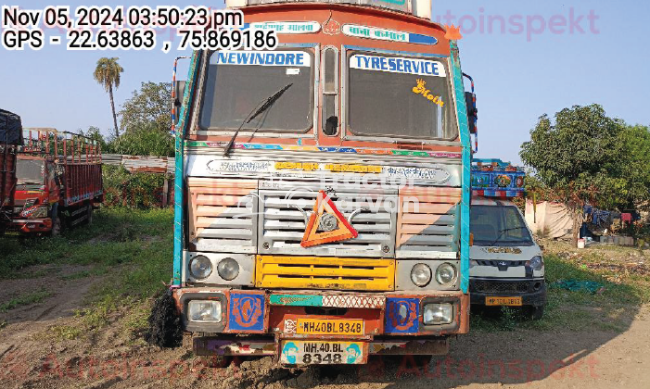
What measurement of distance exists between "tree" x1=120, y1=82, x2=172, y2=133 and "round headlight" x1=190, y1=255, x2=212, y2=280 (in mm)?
37178

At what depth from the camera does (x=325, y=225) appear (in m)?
4.19

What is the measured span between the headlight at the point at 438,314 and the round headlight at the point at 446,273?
0.20 m

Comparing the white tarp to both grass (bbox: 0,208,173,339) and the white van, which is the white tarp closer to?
grass (bbox: 0,208,173,339)

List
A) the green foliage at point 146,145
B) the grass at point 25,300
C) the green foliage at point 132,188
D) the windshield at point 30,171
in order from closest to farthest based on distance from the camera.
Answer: the grass at point 25,300, the windshield at point 30,171, the green foliage at point 132,188, the green foliage at point 146,145

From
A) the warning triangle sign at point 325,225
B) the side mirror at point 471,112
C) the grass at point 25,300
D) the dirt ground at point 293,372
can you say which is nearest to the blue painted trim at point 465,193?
the side mirror at point 471,112

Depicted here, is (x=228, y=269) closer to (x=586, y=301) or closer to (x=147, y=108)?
(x=586, y=301)

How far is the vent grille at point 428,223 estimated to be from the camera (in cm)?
433

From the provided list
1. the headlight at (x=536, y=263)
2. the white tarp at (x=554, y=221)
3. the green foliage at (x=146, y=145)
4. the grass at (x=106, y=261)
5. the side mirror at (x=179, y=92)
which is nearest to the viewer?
the side mirror at (x=179, y=92)

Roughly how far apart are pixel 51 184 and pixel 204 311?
10.5 m

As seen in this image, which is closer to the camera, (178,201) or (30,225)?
(178,201)

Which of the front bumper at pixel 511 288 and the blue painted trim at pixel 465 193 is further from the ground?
the blue painted trim at pixel 465 193

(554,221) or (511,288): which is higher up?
(554,221)

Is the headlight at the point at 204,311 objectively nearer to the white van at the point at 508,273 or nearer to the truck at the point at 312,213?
the truck at the point at 312,213

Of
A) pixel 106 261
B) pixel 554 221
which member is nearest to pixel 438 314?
pixel 106 261
